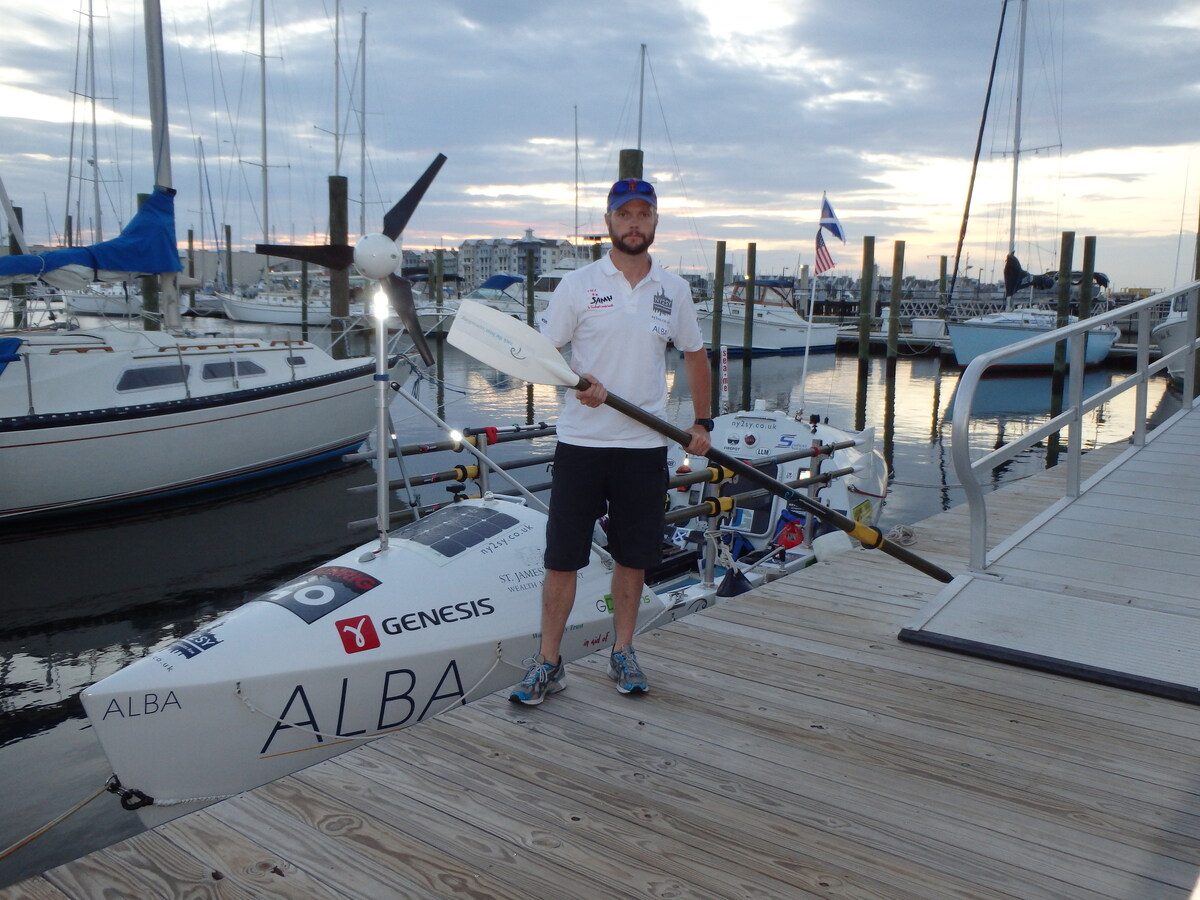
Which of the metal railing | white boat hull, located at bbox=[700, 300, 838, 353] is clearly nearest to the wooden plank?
the metal railing

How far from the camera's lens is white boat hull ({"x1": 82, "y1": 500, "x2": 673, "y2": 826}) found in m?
3.79

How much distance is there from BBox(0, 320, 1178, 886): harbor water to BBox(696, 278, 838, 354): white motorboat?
19463mm

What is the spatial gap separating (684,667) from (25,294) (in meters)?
14.4

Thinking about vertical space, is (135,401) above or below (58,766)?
above

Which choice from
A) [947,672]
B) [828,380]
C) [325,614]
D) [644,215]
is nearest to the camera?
[644,215]

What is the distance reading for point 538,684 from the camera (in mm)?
3475

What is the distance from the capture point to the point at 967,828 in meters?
2.65

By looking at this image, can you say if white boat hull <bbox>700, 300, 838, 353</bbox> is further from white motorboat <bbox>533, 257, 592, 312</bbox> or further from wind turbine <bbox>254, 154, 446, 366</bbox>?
wind turbine <bbox>254, 154, 446, 366</bbox>

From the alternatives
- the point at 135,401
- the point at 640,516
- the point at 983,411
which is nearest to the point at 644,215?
the point at 640,516

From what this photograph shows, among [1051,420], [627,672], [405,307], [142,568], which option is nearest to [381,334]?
[405,307]

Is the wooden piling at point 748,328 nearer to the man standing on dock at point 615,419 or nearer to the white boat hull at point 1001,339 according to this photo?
the white boat hull at point 1001,339

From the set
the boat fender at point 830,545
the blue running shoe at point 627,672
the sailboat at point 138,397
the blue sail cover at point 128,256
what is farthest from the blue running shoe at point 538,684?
the blue sail cover at point 128,256

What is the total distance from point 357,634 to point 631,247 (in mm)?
2234

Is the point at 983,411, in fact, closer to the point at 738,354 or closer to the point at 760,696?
the point at 738,354
